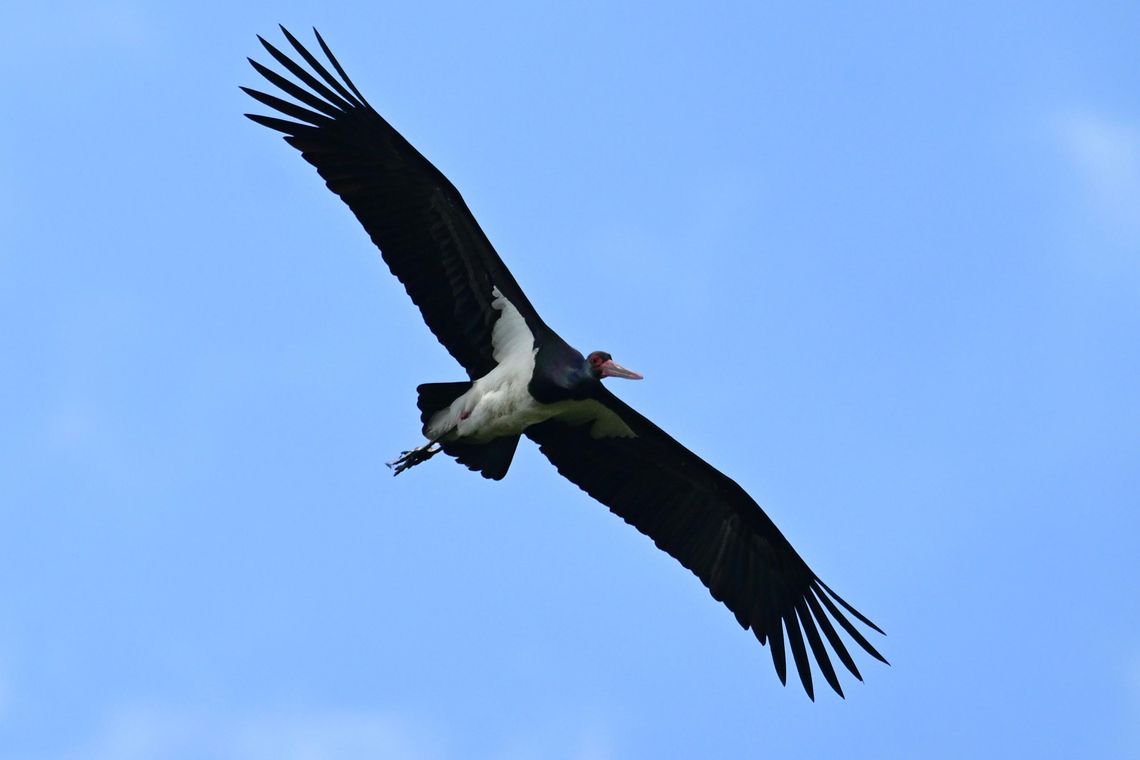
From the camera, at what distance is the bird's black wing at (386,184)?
17.8 meters

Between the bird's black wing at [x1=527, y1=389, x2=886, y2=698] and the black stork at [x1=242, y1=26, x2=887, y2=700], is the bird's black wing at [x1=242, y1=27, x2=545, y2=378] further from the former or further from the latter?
the bird's black wing at [x1=527, y1=389, x2=886, y2=698]

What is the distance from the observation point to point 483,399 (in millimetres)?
17984

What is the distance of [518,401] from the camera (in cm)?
1795

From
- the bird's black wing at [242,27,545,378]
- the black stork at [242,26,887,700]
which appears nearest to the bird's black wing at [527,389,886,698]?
the black stork at [242,26,887,700]

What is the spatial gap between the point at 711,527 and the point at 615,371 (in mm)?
2092

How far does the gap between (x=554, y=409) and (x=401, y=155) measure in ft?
8.47

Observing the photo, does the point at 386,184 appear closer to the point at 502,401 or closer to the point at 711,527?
the point at 502,401

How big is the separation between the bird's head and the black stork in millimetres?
12

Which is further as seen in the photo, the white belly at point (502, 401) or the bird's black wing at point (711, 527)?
the bird's black wing at point (711, 527)

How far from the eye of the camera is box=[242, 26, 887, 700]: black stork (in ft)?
58.6

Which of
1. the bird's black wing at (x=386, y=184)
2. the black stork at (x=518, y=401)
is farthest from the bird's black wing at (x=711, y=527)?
the bird's black wing at (x=386, y=184)

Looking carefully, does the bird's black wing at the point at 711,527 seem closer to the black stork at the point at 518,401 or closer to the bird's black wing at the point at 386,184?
the black stork at the point at 518,401

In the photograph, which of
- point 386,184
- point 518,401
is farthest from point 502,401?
point 386,184

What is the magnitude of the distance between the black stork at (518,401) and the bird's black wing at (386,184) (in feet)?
0.04
